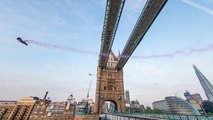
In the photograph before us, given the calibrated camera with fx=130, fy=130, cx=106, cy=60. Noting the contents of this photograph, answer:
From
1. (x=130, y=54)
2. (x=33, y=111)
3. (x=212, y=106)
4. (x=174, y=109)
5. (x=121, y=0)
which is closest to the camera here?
(x=121, y=0)

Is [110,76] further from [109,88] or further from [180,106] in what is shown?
[180,106]

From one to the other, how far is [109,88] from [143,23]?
89.5 ft

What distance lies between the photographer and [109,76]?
47375 mm

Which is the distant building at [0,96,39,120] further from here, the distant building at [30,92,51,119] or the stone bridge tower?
the stone bridge tower

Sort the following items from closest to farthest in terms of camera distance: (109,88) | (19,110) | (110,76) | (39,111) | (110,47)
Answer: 1. (110,47)
2. (109,88)
3. (110,76)
4. (39,111)
5. (19,110)

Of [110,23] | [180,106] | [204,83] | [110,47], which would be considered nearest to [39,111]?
[110,47]

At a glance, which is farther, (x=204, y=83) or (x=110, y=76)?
(x=204, y=83)

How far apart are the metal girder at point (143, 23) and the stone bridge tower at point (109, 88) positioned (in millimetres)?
12839

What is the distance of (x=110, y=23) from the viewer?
86.2 ft

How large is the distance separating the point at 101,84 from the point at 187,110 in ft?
355

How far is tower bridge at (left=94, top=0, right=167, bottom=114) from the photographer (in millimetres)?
22531

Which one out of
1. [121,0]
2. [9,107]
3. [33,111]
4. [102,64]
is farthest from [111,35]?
[9,107]

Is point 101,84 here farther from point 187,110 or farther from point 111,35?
point 187,110

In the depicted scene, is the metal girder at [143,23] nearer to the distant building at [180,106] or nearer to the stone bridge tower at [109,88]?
the stone bridge tower at [109,88]
